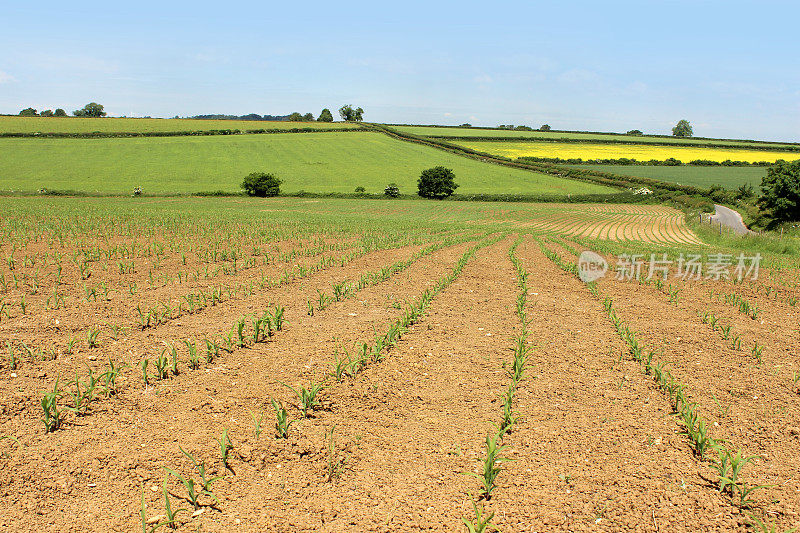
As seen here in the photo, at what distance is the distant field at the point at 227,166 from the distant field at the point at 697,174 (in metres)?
11.7

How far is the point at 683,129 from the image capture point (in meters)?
146

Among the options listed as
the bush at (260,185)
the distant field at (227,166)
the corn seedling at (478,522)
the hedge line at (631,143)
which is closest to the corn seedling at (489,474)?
the corn seedling at (478,522)

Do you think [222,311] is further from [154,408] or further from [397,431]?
[397,431]

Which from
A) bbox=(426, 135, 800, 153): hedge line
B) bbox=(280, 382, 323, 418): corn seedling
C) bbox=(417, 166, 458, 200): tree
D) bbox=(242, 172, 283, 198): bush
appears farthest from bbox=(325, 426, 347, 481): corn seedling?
bbox=(426, 135, 800, 153): hedge line

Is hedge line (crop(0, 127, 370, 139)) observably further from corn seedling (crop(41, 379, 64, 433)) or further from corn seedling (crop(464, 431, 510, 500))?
corn seedling (crop(464, 431, 510, 500))

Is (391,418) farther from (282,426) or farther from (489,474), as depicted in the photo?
(489,474)

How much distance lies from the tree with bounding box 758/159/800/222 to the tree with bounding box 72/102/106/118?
159016 millimetres

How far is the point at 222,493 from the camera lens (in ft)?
12.1

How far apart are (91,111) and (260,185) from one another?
11744 centimetres

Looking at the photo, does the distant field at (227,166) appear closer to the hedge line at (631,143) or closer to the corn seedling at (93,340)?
the hedge line at (631,143)

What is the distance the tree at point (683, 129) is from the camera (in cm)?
14600

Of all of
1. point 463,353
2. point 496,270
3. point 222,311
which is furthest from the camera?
point 496,270

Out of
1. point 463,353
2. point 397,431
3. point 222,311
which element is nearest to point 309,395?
point 397,431

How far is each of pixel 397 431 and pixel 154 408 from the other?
8.51ft
